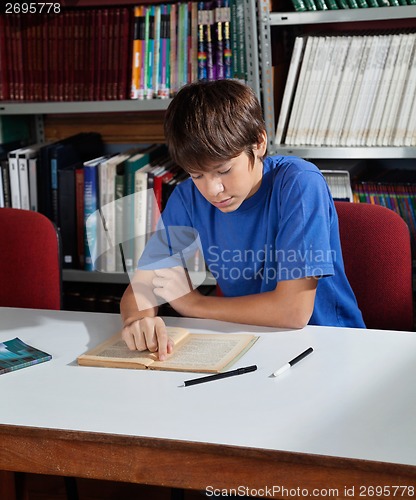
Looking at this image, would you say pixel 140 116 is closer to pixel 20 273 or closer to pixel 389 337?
pixel 20 273

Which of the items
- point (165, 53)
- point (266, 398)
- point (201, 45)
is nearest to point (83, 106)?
point (165, 53)

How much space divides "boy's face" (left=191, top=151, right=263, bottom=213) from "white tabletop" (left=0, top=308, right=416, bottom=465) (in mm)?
270

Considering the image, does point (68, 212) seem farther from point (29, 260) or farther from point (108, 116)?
point (29, 260)

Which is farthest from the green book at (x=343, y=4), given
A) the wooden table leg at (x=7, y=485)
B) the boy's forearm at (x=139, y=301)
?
the wooden table leg at (x=7, y=485)

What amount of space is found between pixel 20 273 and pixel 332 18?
113 cm

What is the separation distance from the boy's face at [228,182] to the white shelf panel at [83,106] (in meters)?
0.89

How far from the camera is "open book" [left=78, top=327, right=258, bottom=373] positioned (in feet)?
4.15

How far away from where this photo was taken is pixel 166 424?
104 centimetres

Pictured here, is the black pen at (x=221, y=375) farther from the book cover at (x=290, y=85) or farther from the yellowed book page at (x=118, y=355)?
the book cover at (x=290, y=85)

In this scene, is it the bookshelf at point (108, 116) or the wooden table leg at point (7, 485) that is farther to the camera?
the bookshelf at point (108, 116)

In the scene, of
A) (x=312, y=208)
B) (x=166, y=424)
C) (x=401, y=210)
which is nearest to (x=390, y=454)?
(x=166, y=424)

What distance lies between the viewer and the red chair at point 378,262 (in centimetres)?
164

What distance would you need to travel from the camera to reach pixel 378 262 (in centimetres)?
166

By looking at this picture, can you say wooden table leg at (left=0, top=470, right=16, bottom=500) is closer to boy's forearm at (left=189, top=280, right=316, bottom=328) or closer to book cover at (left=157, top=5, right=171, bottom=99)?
boy's forearm at (left=189, top=280, right=316, bottom=328)
